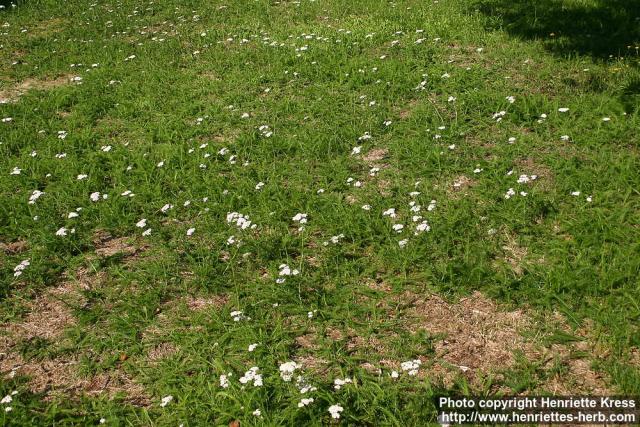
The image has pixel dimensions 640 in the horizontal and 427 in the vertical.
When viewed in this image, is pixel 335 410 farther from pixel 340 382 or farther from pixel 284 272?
pixel 284 272

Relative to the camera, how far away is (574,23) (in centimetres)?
730

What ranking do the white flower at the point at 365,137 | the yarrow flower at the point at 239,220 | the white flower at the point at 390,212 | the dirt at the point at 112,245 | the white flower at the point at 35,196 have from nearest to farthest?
the white flower at the point at 390,212 → the yarrow flower at the point at 239,220 → the dirt at the point at 112,245 → the white flower at the point at 35,196 → the white flower at the point at 365,137

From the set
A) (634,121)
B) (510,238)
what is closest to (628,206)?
(510,238)

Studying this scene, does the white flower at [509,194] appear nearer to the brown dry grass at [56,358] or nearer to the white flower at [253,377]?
the white flower at [253,377]

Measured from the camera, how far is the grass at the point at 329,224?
3.27m

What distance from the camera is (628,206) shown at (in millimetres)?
4188

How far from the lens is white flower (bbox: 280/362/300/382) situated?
3137 millimetres

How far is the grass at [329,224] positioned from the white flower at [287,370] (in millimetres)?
57

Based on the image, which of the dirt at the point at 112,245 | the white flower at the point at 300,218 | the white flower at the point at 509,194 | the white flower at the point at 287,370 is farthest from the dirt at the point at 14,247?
the white flower at the point at 509,194

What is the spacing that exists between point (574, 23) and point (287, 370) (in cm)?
629

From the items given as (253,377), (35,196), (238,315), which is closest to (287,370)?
(253,377)

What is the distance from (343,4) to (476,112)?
A: 4.32 m

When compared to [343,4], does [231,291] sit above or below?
below

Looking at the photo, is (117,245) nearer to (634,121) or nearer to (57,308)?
(57,308)
